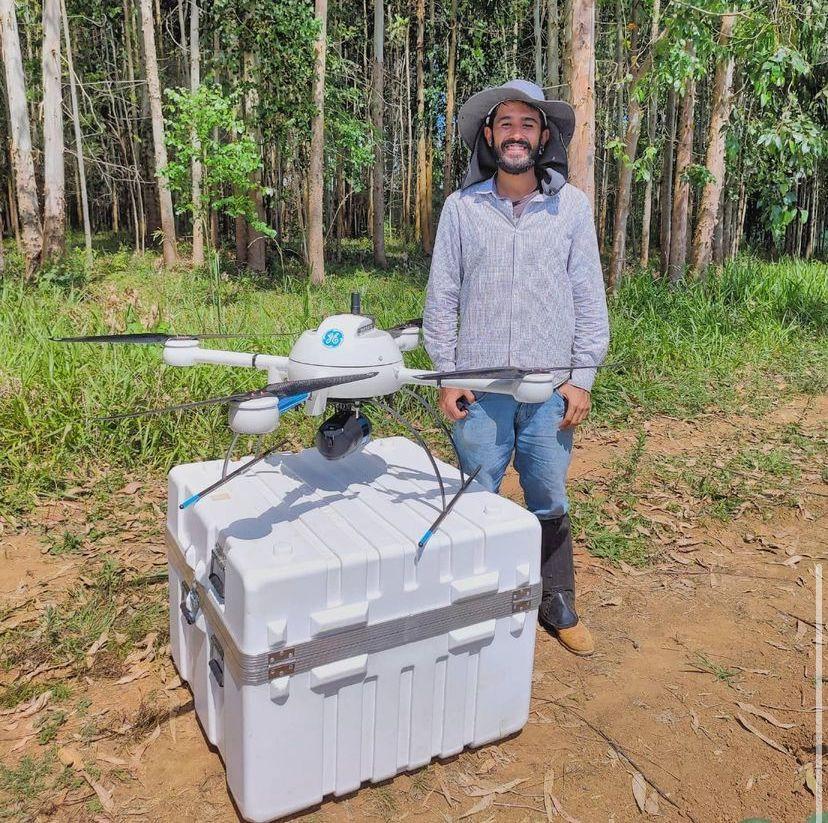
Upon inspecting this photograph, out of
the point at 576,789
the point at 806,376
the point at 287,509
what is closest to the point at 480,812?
the point at 576,789

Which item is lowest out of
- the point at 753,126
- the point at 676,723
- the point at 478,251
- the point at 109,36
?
the point at 676,723

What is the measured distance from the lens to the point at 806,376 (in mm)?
6109

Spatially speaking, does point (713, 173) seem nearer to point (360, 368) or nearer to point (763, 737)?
point (763, 737)

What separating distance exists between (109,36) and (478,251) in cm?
2367

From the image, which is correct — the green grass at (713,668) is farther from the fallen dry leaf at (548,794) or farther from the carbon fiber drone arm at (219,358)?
the carbon fiber drone arm at (219,358)

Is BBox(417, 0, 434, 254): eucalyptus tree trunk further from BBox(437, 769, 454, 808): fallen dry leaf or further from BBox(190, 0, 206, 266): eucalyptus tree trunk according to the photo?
BBox(437, 769, 454, 808): fallen dry leaf

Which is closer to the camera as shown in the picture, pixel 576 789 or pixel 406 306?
pixel 576 789

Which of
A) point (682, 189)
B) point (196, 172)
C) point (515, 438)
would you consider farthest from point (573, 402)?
point (196, 172)

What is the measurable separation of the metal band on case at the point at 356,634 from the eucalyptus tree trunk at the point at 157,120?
10.2m

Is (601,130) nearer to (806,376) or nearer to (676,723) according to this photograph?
(806,376)

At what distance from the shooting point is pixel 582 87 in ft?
18.6

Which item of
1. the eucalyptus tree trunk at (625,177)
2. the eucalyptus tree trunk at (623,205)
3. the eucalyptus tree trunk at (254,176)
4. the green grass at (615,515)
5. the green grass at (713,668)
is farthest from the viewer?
the eucalyptus tree trunk at (254,176)

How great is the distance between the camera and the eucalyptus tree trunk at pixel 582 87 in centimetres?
555

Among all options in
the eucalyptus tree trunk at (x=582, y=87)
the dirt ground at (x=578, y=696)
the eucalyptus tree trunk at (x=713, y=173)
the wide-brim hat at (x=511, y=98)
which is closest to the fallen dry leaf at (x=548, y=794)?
the dirt ground at (x=578, y=696)
